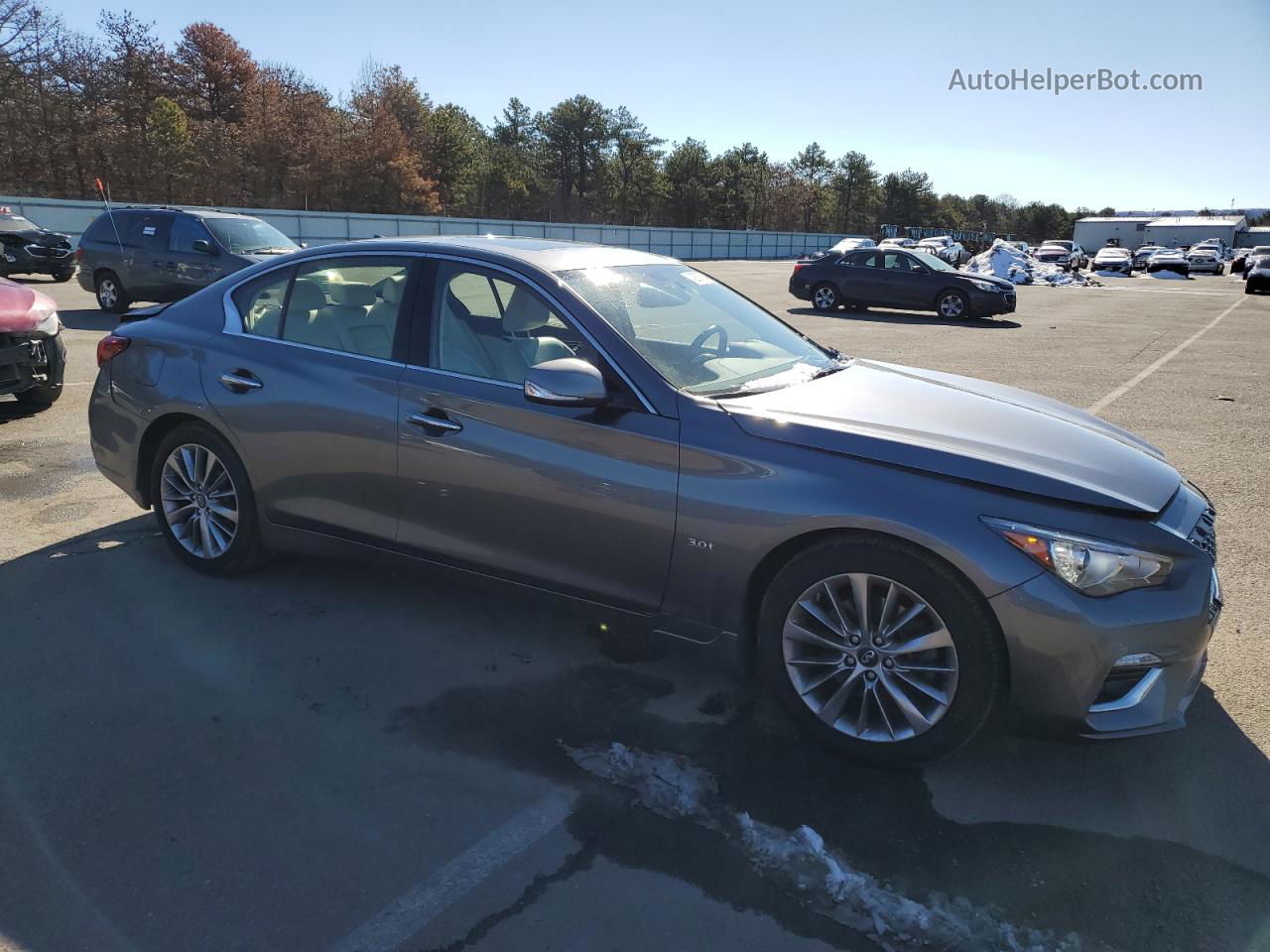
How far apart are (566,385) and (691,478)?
1.78 feet

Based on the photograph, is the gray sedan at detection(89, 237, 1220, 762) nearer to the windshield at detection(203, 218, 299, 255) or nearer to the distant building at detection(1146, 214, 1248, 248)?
the windshield at detection(203, 218, 299, 255)

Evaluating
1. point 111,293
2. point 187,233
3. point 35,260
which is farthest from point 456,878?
point 35,260

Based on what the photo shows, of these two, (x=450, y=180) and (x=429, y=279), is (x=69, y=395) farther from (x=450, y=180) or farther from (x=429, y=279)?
(x=450, y=180)

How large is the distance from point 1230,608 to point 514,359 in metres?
3.54

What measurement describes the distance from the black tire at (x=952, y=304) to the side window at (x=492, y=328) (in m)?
18.3

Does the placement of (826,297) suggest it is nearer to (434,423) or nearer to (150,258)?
(150,258)

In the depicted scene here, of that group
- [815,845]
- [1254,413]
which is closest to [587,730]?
[815,845]

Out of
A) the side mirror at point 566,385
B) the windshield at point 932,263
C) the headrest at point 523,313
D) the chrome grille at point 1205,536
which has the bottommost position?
the chrome grille at point 1205,536

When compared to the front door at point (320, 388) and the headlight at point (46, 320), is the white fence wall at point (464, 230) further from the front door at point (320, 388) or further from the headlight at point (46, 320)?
the front door at point (320, 388)

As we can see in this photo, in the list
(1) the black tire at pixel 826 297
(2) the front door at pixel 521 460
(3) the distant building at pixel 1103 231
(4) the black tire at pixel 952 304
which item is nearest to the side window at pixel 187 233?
(2) the front door at pixel 521 460

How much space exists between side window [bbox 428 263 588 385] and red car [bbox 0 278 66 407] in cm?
517

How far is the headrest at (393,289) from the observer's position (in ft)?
12.8

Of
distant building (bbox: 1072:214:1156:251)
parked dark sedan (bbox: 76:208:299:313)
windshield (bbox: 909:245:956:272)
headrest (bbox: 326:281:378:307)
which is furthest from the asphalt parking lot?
distant building (bbox: 1072:214:1156:251)

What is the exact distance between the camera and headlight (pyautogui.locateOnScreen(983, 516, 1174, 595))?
2688mm
